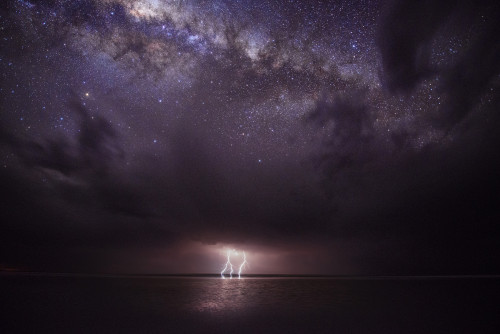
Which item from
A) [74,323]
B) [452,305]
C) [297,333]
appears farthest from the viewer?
[452,305]

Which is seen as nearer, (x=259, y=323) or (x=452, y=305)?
(x=259, y=323)

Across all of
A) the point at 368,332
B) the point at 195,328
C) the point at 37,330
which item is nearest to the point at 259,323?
the point at 195,328

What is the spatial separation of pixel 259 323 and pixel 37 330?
10.6 meters

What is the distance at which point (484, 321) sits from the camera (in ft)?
49.4

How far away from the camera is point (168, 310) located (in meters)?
17.1

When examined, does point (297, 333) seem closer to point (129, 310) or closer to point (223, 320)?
point (223, 320)

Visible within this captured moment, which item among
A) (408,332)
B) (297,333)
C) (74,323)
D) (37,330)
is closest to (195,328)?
(297,333)

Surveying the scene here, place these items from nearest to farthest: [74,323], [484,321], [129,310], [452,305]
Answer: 1. [74,323]
2. [484,321]
3. [129,310]
4. [452,305]

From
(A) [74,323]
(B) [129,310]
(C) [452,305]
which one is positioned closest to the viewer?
(A) [74,323]

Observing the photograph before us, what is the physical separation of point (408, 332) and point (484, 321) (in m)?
6.19

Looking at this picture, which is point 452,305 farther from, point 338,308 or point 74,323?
point 74,323

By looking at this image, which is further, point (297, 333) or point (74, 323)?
point (74, 323)

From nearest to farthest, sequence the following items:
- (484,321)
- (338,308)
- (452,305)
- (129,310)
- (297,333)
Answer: (297,333)
(484,321)
(129,310)
(338,308)
(452,305)

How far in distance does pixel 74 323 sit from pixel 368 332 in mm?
14765
